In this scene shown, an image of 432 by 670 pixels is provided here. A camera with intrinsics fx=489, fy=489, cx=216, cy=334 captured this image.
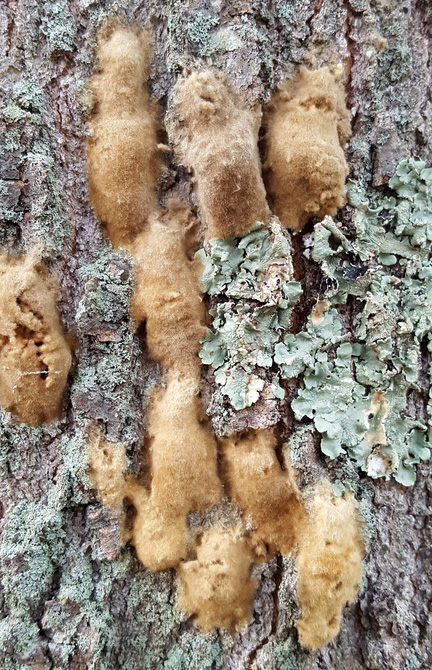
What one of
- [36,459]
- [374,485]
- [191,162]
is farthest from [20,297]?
[374,485]

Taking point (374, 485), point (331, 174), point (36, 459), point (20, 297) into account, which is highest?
point (331, 174)

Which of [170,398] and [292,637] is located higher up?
[170,398]

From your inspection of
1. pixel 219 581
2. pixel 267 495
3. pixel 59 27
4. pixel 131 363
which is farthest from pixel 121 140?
pixel 219 581

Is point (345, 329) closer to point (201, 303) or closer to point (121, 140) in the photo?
point (201, 303)

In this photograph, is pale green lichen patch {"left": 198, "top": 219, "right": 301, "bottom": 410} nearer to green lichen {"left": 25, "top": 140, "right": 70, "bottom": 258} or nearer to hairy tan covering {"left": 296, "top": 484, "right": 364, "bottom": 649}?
hairy tan covering {"left": 296, "top": 484, "right": 364, "bottom": 649}

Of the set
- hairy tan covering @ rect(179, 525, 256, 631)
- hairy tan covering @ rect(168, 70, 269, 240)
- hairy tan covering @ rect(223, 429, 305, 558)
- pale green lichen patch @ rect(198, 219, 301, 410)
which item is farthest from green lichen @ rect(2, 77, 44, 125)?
hairy tan covering @ rect(179, 525, 256, 631)

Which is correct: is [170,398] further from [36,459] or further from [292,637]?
[292,637]
